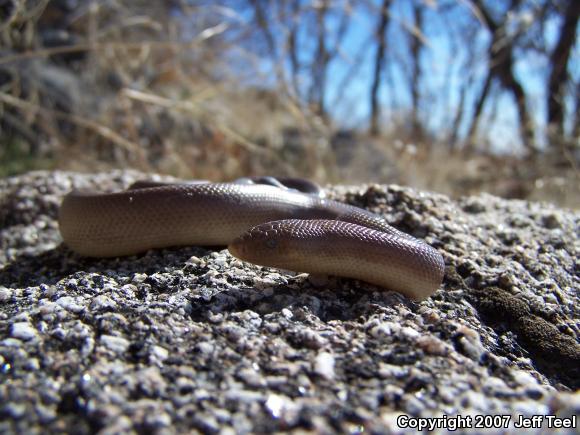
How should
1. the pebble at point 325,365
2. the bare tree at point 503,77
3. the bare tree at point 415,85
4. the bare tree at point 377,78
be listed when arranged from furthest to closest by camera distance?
1. the bare tree at point 377,78
2. the bare tree at point 503,77
3. the bare tree at point 415,85
4. the pebble at point 325,365

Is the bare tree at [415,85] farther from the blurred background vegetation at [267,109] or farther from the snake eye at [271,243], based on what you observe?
the snake eye at [271,243]

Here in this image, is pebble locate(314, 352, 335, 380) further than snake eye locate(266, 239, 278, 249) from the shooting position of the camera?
No

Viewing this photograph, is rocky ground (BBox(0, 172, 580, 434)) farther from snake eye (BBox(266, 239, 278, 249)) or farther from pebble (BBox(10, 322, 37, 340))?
snake eye (BBox(266, 239, 278, 249))

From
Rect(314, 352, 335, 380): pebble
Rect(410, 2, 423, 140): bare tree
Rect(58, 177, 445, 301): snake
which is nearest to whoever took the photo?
Rect(314, 352, 335, 380): pebble

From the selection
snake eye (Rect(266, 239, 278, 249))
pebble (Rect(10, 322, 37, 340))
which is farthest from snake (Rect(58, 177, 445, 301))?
pebble (Rect(10, 322, 37, 340))

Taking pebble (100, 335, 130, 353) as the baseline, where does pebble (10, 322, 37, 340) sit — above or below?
below

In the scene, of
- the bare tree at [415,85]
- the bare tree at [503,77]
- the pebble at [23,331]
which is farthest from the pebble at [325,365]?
the bare tree at [503,77]
